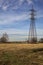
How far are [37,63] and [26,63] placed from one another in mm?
991

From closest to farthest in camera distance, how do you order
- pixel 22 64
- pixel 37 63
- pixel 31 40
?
pixel 22 64 → pixel 37 63 → pixel 31 40

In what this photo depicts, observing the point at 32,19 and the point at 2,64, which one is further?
the point at 32,19

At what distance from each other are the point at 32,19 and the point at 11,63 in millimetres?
27846

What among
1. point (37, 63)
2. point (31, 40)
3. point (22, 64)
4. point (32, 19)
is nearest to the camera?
point (22, 64)

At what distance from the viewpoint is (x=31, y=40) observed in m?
43.2

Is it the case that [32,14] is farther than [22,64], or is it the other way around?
[32,14]

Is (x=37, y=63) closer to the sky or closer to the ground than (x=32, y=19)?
Answer: closer to the ground

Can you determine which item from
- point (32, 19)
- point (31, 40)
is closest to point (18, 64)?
point (32, 19)

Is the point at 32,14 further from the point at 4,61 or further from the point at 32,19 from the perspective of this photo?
the point at 4,61

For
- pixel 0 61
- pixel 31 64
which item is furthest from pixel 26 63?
pixel 0 61

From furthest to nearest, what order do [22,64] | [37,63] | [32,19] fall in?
1. [32,19]
2. [37,63]
3. [22,64]

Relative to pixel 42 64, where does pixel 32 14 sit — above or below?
above

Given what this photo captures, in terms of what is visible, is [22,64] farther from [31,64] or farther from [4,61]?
[4,61]

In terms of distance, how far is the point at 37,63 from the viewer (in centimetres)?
1322
